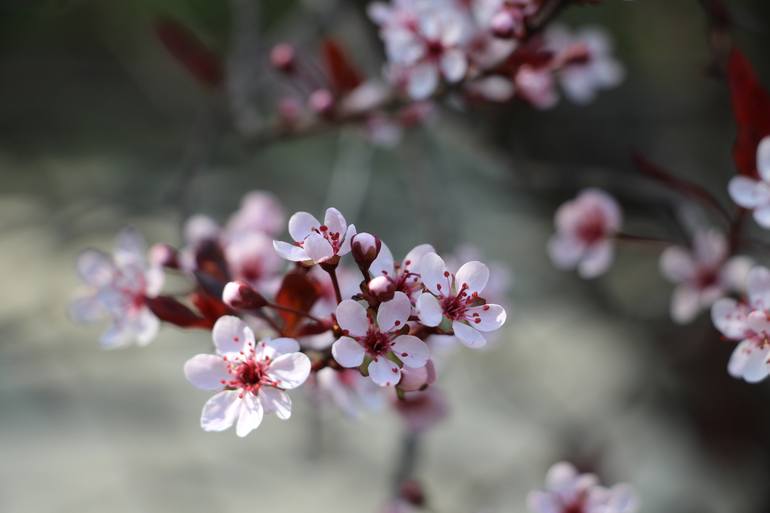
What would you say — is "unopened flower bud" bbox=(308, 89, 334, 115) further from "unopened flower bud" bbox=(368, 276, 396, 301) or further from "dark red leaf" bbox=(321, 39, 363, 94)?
"unopened flower bud" bbox=(368, 276, 396, 301)

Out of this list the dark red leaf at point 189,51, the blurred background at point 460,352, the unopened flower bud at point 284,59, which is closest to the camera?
the unopened flower bud at point 284,59

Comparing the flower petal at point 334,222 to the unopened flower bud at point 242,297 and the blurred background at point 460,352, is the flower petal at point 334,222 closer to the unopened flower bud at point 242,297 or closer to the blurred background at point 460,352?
→ the unopened flower bud at point 242,297

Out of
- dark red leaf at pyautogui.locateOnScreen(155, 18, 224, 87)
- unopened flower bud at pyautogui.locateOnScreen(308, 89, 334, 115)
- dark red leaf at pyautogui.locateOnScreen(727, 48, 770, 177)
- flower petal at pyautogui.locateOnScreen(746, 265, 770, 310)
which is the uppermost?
dark red leaf at pyautogui.locateOnScreen(155, 18, 224, 87)

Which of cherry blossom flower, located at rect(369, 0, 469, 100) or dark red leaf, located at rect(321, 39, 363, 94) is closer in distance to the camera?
cherry blossom flower, located at rect(369, 0, 469, 100)

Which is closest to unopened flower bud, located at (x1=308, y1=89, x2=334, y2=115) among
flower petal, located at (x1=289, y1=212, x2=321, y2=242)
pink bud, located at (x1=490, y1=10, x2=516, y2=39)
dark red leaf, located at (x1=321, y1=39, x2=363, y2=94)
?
dark red leaf, located at (x1=321, y1=39, x2=363, y2=94)

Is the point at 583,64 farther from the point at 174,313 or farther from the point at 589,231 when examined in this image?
the point at 174,313

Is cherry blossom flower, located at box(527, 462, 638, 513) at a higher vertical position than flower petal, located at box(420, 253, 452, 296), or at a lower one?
lower

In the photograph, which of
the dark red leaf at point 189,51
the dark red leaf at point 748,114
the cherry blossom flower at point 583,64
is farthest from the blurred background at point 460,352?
the dark red leaf at point 748,114
